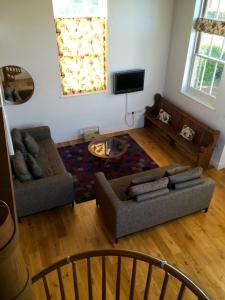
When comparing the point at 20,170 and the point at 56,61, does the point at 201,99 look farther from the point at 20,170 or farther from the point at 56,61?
the point at 20,170

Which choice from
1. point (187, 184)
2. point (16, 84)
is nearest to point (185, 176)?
point (187, 184)

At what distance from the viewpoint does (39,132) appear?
16.7ft

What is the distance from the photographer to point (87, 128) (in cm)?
593

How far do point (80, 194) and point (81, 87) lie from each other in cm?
234

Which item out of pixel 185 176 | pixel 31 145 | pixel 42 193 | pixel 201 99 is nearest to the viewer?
pixel 185 176

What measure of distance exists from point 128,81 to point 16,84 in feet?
7.55

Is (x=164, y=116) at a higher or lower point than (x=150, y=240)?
higher

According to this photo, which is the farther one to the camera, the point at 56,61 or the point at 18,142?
the point at 56,61

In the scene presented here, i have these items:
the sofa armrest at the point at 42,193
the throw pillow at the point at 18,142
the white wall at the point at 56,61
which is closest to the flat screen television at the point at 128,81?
the white wall at the point at 56,61

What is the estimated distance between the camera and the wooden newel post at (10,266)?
0.46m

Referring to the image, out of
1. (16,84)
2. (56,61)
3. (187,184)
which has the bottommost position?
(187,184)

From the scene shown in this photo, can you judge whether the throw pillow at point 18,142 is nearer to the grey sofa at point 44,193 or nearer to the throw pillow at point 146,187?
the grey sofa at point 44,193

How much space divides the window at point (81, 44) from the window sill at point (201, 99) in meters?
1.80

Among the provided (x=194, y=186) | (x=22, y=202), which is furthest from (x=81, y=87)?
(x=194, y=186)
